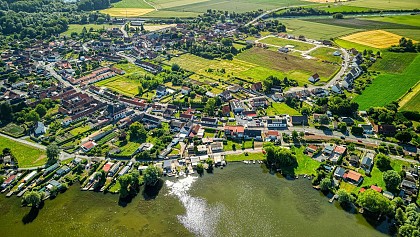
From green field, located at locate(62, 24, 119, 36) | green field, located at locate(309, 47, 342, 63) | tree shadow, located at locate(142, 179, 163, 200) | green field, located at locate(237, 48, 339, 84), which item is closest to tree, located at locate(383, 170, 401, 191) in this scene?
tree shadow, located at locate(142, 179, 163, 200)

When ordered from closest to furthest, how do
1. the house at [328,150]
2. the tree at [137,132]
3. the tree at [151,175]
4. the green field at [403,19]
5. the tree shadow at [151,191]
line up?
the tree shadow at [151,191]
the tree at [151,175]
the house at [328,150]
the tree at [137,132]
the green field at [403,19]

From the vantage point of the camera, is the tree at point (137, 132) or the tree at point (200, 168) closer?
the tree at point (200, 168)

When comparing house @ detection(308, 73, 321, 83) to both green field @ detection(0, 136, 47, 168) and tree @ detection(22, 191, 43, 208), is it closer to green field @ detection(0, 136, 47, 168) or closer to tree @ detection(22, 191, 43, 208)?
green field @ detection(0, 136, 47, 168)

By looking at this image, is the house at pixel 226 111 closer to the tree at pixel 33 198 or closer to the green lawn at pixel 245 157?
the green lawn at pixel 245 157

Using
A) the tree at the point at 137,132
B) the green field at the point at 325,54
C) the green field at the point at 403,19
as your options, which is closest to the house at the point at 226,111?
the tree at the point at 137,132

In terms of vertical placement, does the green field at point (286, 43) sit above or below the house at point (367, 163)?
above

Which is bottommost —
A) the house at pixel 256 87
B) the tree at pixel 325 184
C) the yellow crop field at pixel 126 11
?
the tree at pixel 325 184

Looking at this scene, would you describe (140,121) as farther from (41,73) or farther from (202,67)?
(41,73)

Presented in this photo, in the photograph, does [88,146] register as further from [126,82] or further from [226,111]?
[126,82]
